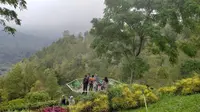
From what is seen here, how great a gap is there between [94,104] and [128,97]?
2.07 metres

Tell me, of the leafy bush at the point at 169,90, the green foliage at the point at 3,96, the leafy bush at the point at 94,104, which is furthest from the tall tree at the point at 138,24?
the green foliage at the point at 3,96

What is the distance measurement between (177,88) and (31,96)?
1100 inches

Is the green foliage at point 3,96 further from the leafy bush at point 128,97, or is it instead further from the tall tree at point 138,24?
the leafy bush at point 128,97

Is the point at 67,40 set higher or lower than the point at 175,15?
higher

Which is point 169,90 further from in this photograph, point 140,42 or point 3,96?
Result: point 3,96

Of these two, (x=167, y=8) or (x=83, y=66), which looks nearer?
(x=167, y=8)

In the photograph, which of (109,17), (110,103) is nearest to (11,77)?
(109,17)

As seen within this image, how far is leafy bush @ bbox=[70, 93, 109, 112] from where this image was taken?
1629cm

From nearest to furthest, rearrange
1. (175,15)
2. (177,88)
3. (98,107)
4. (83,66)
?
(98,107) < (177,88) < (175,15) < (83,66)

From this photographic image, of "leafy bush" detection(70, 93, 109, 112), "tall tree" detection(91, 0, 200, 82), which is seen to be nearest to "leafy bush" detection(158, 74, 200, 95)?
"leafy bush" detection(70, 93, 109, 112)

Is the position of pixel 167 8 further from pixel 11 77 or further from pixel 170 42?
pixel 11 77

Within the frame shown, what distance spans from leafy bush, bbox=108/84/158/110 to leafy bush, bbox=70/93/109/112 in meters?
0.49

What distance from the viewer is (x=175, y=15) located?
23.0 meters

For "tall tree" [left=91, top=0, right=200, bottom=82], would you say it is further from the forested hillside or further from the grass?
the grass
